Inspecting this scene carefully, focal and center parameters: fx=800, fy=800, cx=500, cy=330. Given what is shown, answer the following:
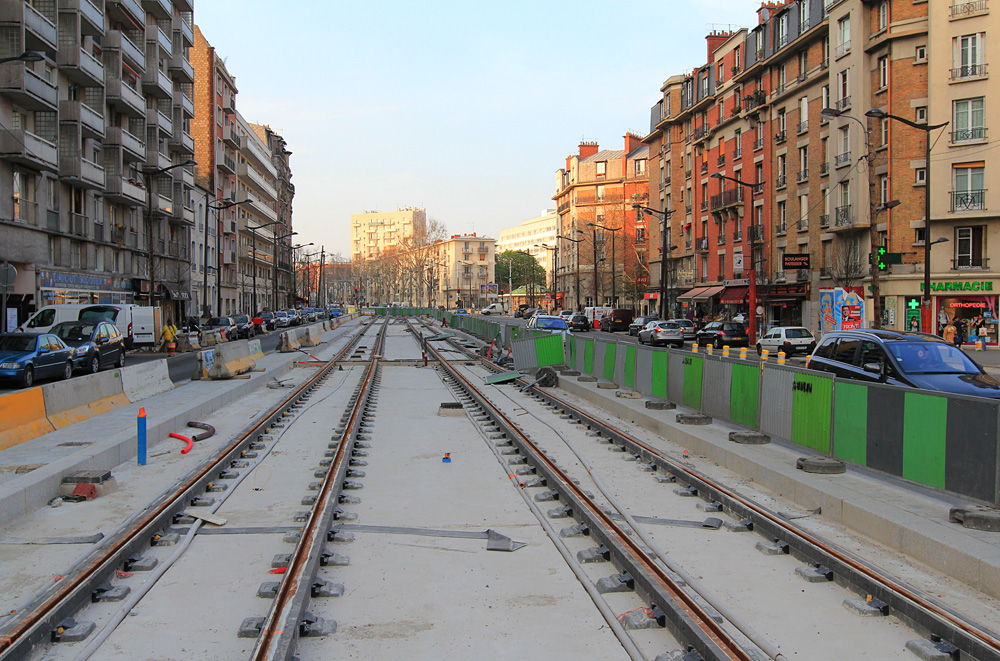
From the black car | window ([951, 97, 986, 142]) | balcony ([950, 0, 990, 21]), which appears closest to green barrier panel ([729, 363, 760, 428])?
the black car

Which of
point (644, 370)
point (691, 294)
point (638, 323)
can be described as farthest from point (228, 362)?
point (691, 294)

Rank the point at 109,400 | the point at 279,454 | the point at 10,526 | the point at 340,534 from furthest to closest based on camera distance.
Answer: the point at 109,400
the point at 279,454
the point at 10,526
the point at 340,534

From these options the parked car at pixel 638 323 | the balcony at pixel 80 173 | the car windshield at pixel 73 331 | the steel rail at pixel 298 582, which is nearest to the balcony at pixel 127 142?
the balcony at pixel 80 173

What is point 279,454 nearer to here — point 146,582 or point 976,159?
point 146,582

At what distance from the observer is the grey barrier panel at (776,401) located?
1083 cm

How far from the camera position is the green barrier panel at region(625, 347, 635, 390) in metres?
18.3

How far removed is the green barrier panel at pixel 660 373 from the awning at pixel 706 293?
44162 millimetres

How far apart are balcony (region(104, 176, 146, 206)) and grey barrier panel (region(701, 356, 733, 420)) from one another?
41174mm

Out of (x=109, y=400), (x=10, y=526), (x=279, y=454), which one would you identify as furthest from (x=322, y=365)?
(x=10, y=526)

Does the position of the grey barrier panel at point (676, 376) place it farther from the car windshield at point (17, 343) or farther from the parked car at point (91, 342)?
the parked car at point (91, 342)

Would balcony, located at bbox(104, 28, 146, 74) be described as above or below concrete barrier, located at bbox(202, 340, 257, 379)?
above

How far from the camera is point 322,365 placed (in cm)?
3070

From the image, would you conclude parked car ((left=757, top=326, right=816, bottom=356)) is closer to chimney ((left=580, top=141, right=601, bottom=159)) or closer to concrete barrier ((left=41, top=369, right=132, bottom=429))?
concrete barrier ((left=41, top=369, right=132, bottom=429))

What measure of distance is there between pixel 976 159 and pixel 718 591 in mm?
40604
